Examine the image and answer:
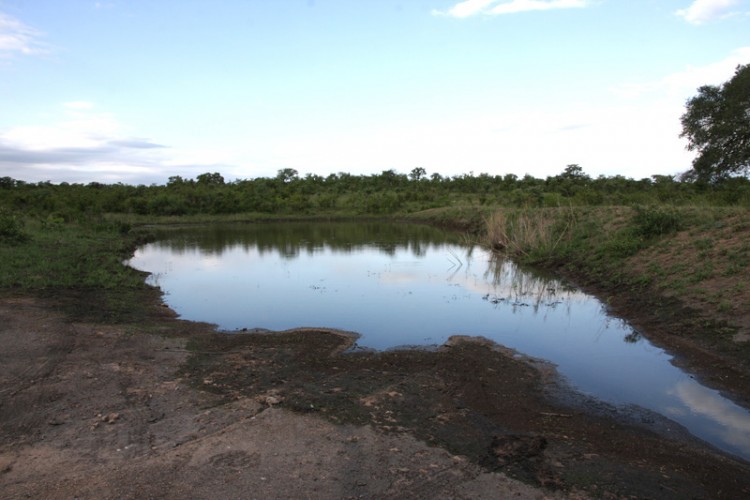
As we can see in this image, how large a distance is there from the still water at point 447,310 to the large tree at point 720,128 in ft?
30.0

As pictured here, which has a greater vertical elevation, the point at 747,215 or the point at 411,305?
the point at 747,215

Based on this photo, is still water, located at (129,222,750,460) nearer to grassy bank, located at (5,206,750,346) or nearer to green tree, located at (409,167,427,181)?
grassy bank, located at (5,206,750,346)

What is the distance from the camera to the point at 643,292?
11.1 metres

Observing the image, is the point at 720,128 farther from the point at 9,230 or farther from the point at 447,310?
the point at 9,230

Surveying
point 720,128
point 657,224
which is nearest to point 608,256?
point 657,224

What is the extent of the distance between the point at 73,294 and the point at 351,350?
22.1 ft

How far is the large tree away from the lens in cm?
1881

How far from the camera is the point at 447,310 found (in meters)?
11.0

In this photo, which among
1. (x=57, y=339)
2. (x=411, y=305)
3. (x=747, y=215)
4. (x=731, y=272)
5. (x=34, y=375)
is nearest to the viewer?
(x=34, y=375)

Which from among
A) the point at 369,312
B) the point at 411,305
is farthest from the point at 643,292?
the point at 369,312

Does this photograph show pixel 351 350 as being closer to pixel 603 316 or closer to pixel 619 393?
pixel 619 393

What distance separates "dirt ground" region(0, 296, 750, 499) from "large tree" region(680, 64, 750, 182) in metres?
16.8

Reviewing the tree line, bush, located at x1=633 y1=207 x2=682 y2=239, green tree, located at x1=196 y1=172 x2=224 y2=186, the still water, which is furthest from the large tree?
green tree, located at x1=196 y1=172 x2=224 y2=186

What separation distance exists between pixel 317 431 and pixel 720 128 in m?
20.4
